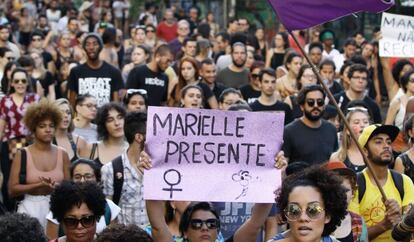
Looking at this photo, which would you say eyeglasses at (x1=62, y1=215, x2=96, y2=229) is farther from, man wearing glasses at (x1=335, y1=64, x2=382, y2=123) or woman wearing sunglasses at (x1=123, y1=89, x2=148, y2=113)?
man wearing glasses at (x1=335, y1=64, x2=382, y2=123)

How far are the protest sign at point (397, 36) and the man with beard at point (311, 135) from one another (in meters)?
→ 2.00

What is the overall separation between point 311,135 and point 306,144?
120 mm

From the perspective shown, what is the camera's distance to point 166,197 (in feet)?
23.3

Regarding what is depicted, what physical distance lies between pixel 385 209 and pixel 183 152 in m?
1.77

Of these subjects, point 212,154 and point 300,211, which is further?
point 212,154

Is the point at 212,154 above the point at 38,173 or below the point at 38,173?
above

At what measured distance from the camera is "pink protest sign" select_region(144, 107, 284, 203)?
7.17m

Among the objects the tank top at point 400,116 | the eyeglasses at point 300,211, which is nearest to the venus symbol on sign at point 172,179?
the eyeglasses at point 300,211

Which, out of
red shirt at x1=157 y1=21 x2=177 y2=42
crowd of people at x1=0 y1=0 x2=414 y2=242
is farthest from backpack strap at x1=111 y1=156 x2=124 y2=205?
red shirt at x1=157 y1=21 x2=177 y2=42

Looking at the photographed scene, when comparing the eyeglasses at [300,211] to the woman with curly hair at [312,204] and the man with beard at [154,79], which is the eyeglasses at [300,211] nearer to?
the woman with curly hair at [312,204]

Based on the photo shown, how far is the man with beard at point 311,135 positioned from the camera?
1085 cm

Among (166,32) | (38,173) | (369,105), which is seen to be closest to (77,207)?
(38,173)

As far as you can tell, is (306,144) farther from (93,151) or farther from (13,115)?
(13,115)

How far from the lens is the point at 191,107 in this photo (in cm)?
1186
